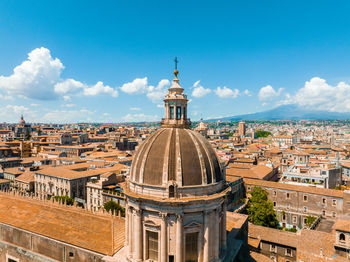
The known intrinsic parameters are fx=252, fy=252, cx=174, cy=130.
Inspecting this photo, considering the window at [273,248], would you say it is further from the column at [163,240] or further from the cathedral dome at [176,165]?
the column at [163,240]

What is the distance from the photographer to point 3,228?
33094 millimetres

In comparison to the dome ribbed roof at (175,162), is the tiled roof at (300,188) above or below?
below

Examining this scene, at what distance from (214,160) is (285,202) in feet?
158

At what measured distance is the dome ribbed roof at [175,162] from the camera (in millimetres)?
22984

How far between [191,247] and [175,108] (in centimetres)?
1369

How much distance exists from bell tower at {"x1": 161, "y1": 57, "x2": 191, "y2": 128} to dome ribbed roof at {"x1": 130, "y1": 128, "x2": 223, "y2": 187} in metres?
1.19

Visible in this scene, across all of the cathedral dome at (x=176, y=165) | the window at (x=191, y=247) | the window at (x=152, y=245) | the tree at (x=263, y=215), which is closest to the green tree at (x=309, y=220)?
the tree at (x=263, y=215)

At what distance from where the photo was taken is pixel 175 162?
23.2 meters

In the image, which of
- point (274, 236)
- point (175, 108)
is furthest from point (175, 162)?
point (274, 236)

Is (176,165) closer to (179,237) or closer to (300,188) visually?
(179,237)

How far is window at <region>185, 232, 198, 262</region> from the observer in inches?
915

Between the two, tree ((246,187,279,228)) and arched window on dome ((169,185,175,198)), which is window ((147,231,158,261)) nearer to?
arched window on dome ((169,185,175,198))

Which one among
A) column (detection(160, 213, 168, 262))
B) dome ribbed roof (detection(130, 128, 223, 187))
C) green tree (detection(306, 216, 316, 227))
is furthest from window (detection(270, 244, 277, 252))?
column (detection(160, 213, 168, 262))

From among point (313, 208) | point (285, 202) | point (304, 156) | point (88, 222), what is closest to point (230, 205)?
point (285, 202)
